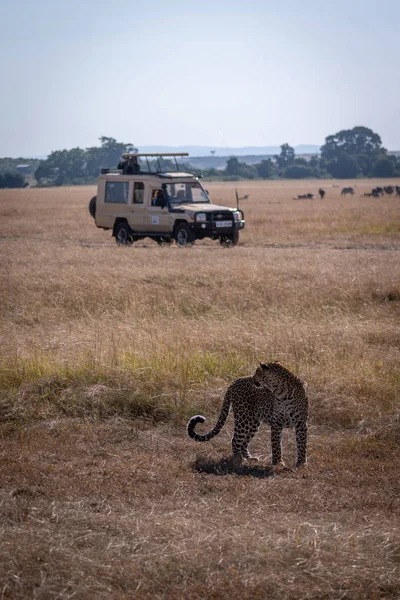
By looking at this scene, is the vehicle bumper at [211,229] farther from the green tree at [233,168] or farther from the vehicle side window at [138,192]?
the green tree at [233,168]

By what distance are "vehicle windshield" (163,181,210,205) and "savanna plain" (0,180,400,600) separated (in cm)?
808

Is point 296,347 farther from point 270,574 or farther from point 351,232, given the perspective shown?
point 351,232

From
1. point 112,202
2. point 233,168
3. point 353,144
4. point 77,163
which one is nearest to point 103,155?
point 77,163

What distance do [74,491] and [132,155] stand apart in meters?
18.5

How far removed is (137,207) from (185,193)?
126cm

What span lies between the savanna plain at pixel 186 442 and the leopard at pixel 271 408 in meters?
0.19

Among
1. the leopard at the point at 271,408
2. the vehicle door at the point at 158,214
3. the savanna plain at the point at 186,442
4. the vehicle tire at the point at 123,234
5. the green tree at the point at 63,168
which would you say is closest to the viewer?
the savanna plain at the point at 186,442

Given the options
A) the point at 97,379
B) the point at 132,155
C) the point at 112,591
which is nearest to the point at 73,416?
the point at 97,379

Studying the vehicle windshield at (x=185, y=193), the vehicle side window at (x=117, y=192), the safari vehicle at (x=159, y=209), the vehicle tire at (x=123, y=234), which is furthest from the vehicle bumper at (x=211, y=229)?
the vehicle side window at (x=117, y=192)

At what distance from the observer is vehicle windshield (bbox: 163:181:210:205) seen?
23.2m

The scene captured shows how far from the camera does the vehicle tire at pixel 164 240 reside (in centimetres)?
2306

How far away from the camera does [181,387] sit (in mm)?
8242

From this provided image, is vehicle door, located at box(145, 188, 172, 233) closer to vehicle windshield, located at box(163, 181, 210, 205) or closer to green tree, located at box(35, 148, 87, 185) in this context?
vehicle windshield, located at box(163, 181, 210, 205)

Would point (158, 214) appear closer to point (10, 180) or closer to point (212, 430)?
point (212, 430)
